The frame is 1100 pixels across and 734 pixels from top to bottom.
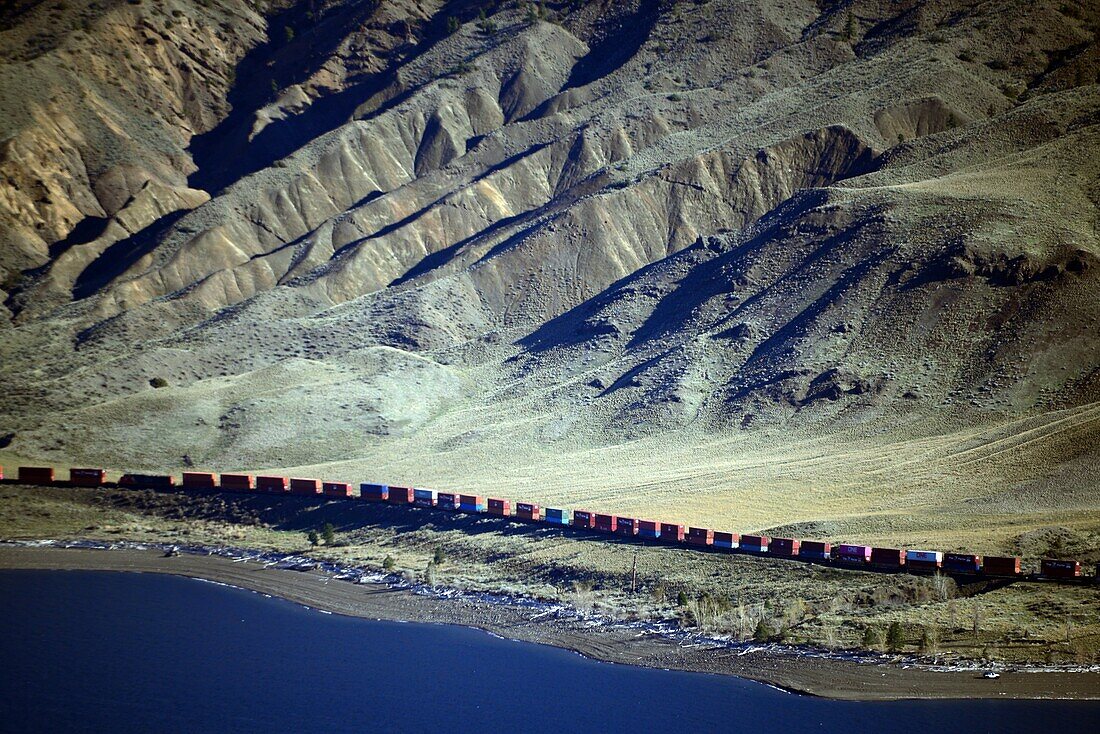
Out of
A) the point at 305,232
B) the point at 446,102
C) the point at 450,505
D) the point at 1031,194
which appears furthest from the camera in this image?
the point at 446,102

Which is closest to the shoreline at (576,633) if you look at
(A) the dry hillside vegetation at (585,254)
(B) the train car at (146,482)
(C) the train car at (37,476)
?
(B) the train car at (146,482)

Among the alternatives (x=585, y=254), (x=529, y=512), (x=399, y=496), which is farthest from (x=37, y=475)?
(x=585, y=254)

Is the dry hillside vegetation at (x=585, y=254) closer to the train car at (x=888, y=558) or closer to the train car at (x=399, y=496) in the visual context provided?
the train car at (x=888, y=558)

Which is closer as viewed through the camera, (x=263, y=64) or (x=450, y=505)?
(x=450, y=505)

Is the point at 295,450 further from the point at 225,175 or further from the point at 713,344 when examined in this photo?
the point at 225,175

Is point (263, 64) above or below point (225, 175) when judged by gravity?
above

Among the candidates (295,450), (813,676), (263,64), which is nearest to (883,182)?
(295,450)

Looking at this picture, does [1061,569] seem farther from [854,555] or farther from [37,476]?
[37,476]
